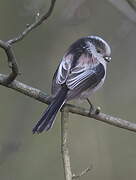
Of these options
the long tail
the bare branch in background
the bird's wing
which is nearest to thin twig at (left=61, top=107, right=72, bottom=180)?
the long tail

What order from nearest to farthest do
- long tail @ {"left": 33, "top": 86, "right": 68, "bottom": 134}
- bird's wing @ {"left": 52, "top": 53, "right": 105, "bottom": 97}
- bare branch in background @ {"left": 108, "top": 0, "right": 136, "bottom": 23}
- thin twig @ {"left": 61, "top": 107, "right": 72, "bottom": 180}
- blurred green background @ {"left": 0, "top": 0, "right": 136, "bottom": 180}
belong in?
thin twig @ {"left": 61, "top": 107, "right": 72, "bottom": 180}, long tail @ {"left": 33, "top": 86, "right": 68, "bottom": 134}, bird's wing @ {"left": 52, "top": 53, "right": 105, "bottom": 97}, bare branch in background @ {"left": 108, "top": 0, "right": 136, "bottom": 23}, blurred green background @ {"left": 0, "top": 0, "right": 136, "bottom": 180}

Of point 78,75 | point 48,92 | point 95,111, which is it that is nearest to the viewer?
point 95,111

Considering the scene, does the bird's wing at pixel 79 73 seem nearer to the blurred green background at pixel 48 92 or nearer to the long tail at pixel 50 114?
the long tail at pixel 50 114

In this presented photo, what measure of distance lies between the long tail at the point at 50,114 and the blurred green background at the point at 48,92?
98 centimetres

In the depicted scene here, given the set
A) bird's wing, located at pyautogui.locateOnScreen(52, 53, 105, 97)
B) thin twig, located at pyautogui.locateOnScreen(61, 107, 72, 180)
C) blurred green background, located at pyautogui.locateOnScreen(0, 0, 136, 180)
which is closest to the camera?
thin twig, located at pyautogui.locateOnScreen(61, 107, 72, 180)

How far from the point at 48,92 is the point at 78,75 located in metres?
0.87

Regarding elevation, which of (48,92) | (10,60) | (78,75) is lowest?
(10,60)

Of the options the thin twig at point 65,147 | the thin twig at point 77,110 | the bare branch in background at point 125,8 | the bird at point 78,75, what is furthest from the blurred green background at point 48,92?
the thin twig at point 65,147

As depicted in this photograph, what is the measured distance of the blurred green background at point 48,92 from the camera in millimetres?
4086

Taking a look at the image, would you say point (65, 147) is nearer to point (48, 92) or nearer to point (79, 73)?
point (79, 73)

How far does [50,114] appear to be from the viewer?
303 cm

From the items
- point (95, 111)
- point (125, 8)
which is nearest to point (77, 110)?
Answer: point (95, 111)

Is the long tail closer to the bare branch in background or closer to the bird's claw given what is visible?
the bird's claw

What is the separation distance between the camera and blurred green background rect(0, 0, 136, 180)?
4.09 m
